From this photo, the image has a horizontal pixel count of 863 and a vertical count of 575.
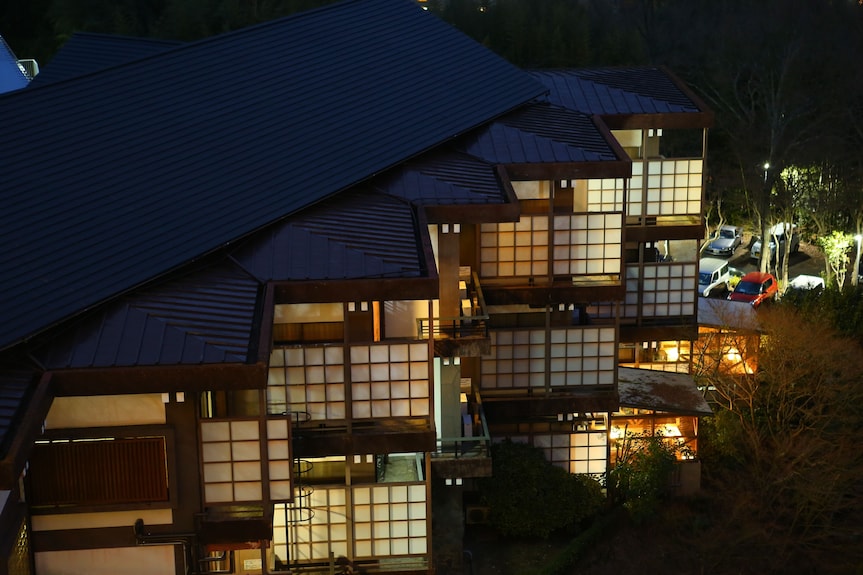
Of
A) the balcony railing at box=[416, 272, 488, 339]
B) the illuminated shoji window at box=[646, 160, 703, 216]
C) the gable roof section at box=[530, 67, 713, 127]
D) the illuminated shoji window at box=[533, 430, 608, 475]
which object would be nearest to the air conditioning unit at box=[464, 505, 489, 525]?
the illuminated shoji window at box=[533, 430, 608, 475]

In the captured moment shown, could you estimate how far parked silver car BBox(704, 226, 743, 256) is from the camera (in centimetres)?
3969

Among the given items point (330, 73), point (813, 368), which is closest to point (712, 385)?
point (813, 368)

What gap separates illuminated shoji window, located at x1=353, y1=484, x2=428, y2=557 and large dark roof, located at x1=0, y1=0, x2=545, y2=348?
4320mm

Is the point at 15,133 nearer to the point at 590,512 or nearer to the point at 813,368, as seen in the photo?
the point at 590,512

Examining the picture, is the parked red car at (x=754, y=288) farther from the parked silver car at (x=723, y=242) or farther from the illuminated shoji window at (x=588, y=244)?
the illuminated shoji window at (x=588, y=244)

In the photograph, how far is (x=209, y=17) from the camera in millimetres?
44594

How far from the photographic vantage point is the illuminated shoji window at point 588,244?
64.6 ft

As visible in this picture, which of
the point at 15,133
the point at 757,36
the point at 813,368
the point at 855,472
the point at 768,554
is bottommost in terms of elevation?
the point at 768,554

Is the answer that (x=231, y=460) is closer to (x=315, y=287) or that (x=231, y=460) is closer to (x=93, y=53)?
(x=315, y=287)

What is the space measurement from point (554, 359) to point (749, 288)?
592 inches

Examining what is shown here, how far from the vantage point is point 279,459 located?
13602mm

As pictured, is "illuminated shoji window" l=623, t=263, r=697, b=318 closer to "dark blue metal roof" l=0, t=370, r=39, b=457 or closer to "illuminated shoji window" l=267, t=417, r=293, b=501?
"illuminated shoji window" l=267, t=417, r=293, b=501

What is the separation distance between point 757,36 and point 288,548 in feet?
113

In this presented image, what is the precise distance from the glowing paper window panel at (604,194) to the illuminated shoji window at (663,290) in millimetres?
1965
